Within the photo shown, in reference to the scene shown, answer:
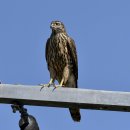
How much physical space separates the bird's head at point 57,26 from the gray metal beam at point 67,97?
687 cm

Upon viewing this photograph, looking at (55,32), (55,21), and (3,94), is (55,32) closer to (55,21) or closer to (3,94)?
(55,21)

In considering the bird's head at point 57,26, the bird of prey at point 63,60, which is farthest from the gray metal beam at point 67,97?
the bird's head at point 57,26

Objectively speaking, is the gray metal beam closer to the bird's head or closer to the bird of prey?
the bird of prey

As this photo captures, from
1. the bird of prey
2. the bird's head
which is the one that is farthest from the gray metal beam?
the bird's head

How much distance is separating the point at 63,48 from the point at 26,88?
6.44m

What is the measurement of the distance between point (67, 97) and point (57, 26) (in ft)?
23.4

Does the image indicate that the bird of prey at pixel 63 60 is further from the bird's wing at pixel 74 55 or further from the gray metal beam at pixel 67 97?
the gray metal beam at pixel 67 97

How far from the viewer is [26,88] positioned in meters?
4.43

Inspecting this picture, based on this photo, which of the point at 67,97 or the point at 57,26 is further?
the point at 57,26

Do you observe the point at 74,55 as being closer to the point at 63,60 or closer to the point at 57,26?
the point at 63,60

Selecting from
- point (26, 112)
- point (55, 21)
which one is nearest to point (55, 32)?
point (55, 21)

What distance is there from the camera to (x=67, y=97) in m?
4.39

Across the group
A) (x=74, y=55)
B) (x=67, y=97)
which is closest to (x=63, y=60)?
(x=74, y=55)

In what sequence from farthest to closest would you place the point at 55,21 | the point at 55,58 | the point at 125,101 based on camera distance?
1. the point at 55,21
2. the point at 55,58
3. the point at 125,101
